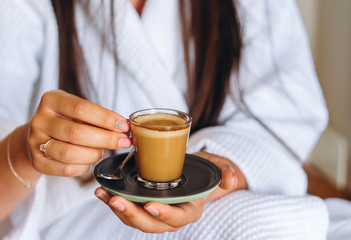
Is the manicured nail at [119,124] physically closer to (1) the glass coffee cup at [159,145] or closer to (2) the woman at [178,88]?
(1) the glass coffee cup at [159,145]

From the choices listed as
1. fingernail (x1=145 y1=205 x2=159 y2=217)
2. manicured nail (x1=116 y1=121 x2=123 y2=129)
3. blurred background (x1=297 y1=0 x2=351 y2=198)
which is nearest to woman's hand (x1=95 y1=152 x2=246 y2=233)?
fingernail (x1=145 y1=205 x2=159 y2=217)

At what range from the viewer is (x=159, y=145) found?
79 cm

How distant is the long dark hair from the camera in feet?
4.10

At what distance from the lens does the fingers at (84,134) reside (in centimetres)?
73

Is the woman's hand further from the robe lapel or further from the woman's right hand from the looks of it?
the robe lapel

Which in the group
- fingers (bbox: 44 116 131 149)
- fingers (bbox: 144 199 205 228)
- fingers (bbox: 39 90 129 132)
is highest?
fingers (bbox: 39 90 129 132)

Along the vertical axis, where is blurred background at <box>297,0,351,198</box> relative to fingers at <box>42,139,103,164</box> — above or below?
below

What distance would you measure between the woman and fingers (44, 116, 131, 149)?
0.21 meters

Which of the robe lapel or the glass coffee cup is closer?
the glass coffee cup

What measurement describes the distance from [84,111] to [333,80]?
6.85 feet

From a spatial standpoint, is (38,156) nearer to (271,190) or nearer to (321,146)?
(271,190)

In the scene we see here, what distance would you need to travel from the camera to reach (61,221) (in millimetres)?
1119

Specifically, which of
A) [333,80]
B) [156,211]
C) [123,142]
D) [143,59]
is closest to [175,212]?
[156,211]

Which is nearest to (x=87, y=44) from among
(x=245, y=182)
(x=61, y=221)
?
(x=61, y=221)
